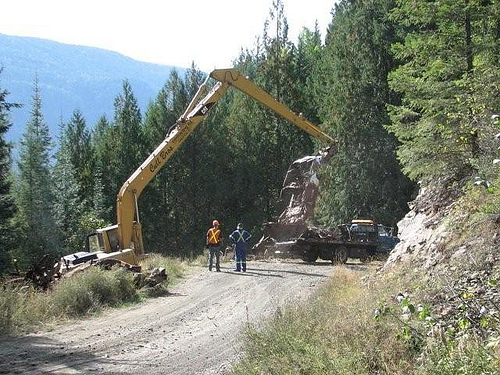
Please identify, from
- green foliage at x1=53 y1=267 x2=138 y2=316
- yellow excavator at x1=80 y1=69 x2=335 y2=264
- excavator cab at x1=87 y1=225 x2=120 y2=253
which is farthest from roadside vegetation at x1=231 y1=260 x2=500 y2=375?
excavator cab at x1=87 y1=225 x2=120 y2=253

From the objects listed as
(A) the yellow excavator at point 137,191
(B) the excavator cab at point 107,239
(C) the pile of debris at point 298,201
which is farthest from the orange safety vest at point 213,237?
(C) the pile of debris at point 298,201

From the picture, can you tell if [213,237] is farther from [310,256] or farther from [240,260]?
[310,256]

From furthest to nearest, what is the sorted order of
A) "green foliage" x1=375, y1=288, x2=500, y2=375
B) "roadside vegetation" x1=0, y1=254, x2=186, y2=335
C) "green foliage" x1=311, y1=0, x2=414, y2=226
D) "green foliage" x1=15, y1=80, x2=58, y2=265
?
"green foliage" x1=15, y1=80, x2=58, y2=265 → "green foliage" x1=311, y1=0, x2=414, y2=226 → "roadside vegetation" x1=0, y1=254, x2=186, y2=335 → "green foliage" x1=375, y1=288, x2=500, y2=375

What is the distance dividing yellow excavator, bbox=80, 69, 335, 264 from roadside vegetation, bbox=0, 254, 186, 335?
249 cm

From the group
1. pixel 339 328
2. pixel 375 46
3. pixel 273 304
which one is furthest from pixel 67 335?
pixel 375 46

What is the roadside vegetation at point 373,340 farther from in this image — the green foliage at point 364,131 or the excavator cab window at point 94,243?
the green foliage at point 364,131

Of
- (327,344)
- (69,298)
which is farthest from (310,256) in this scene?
(327,344)

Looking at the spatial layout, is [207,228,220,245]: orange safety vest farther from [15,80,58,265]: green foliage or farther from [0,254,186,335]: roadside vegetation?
[15,80,58,265]: green foliage

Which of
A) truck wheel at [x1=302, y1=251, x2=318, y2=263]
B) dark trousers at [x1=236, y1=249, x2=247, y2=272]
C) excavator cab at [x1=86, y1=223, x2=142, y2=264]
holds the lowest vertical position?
A: truck wheel at [x1=302, y1=251, x2=318, y2=263]

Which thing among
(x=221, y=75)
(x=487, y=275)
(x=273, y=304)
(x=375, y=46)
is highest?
(x=375, y=46)

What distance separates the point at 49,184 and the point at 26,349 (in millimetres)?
33895

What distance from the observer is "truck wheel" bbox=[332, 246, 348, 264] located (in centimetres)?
2541

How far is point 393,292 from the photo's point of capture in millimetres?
9273

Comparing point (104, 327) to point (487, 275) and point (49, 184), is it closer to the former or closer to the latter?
point (487, 275)
